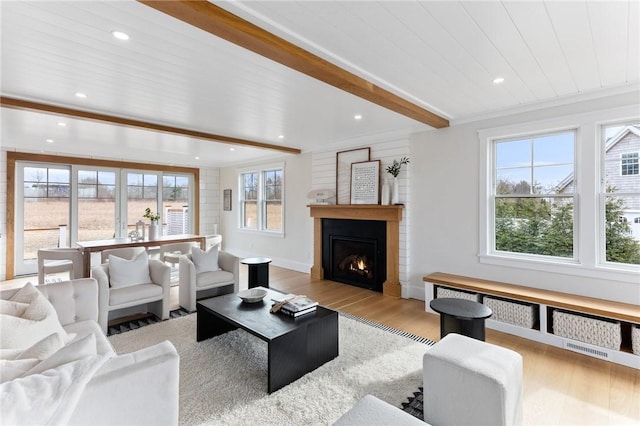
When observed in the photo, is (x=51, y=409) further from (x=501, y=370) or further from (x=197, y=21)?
(x=501, y=370)

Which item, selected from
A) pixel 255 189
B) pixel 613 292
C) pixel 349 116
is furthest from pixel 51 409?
pixel 255 189

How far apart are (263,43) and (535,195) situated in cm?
335

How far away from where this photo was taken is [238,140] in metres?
5.11

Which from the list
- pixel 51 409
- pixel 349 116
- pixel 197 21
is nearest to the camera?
pixel 51 409

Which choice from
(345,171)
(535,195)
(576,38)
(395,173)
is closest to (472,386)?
(576,38)

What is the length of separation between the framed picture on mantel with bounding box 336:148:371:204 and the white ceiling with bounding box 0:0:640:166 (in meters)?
1.01

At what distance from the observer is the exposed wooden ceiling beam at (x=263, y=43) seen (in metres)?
1.58

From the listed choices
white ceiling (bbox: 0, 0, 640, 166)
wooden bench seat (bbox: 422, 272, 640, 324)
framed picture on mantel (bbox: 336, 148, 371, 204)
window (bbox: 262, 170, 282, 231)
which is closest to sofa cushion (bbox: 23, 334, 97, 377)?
white ceiling (bbox: 0, 0, 640, 166)

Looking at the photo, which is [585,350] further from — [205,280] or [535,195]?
[205,280]

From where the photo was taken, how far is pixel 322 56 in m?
2.25

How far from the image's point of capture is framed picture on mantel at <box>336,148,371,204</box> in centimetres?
510

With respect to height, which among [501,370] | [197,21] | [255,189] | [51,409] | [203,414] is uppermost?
[197,21]

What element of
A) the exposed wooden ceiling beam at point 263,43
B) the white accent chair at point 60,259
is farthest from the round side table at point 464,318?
the white accent chair at point 60,259

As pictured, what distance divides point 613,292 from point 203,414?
376 cm
